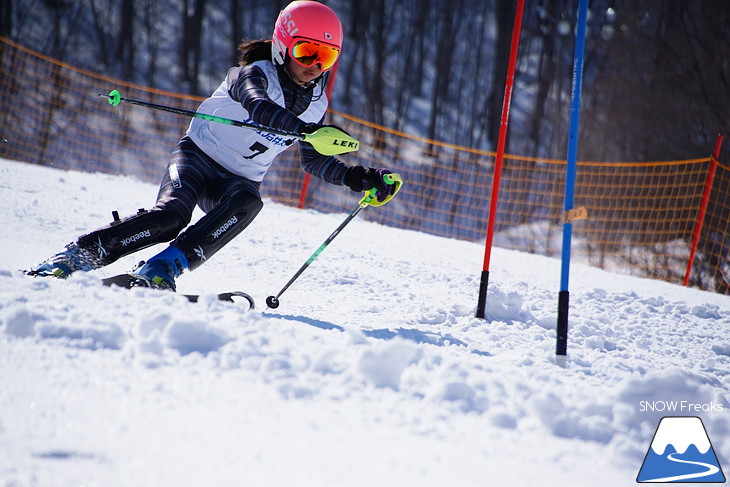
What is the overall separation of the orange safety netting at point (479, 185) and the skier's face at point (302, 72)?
5189 millimetres

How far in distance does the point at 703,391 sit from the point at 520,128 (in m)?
21.6

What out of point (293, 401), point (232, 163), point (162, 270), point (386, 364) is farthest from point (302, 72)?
point (293, 401)

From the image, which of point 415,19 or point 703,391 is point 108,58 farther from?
point 703,391

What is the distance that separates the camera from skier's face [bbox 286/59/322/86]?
11.0ft

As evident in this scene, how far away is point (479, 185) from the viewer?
12688 millimetres

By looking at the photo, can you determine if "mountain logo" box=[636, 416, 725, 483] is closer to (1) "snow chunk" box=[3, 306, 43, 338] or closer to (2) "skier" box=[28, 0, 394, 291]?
(1) "snow chunk" box=[3, 306, 43, 338]

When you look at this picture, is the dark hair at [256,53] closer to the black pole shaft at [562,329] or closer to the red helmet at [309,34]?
the red helmet at [309,34]

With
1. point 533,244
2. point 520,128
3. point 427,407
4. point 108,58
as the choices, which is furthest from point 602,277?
point 108,58

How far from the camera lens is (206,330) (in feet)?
6.73

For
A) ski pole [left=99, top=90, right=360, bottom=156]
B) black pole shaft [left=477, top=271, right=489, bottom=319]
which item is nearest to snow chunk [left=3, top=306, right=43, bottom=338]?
ski pole [left=99, top=90, right=360, bottom=156]

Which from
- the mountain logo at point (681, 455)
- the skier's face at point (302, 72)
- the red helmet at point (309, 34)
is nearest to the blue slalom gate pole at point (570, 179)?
the mountain logo at point (681, 455)

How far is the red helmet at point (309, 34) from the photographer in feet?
10.7

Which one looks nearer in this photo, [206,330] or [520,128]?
[206,330]

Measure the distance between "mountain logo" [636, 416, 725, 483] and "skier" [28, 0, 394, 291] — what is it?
76.4 inches
